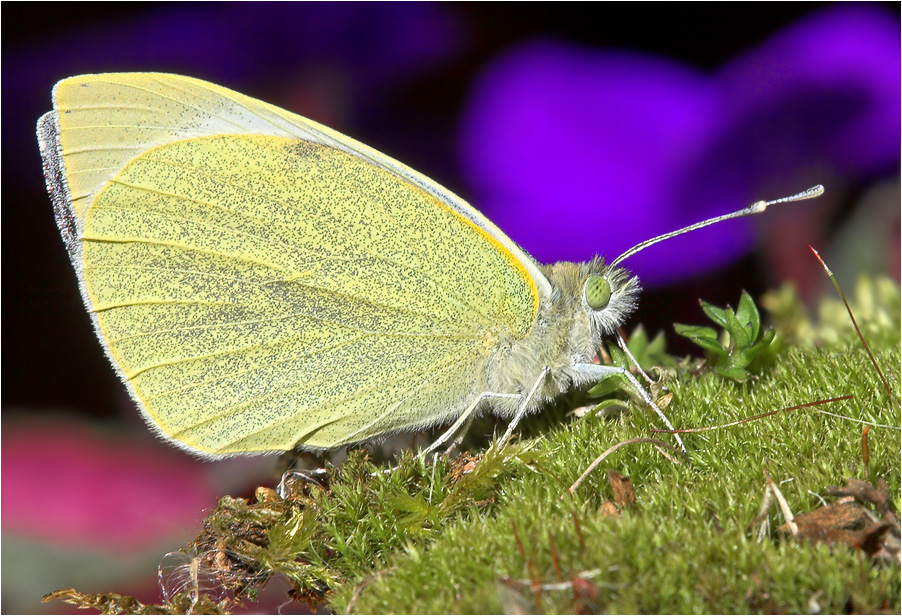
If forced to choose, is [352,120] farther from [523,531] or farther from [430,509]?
[523,531]

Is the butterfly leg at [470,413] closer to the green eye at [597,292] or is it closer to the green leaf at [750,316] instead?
the green eye at [597,292]

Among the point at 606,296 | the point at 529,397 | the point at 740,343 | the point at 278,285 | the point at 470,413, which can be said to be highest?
the point at 278,285

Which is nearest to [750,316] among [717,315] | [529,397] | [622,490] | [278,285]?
[717,315]

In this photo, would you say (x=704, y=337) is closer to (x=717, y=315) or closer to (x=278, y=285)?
(x=717, y=315)

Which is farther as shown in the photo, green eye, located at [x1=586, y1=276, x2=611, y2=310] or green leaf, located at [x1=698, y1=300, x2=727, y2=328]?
green eye, located at [x1=586, y1=276, x2=611, y2=310]

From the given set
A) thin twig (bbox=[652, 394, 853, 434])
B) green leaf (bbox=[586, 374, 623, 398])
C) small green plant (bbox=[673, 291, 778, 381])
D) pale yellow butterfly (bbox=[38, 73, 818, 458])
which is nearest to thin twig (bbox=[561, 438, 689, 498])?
thin twig (bbox=[652, 394, 853, 434])

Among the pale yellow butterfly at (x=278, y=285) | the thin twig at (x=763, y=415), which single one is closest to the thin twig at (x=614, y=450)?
the thin twig at (x=763, y=415)

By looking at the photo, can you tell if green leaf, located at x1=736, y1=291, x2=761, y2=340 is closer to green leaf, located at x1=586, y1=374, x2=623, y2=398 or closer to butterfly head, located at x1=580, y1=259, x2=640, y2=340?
butterfly head, located at x1=580, y1=259, x2=640, y2=340

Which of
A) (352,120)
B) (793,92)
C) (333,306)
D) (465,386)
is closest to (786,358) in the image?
(465,386)
